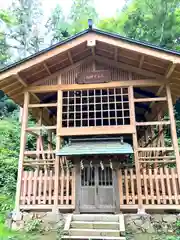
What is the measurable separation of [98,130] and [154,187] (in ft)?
8.72

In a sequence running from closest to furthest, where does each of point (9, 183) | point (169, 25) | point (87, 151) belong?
point (87, 151) < point (9, 183) < point (169, 25)

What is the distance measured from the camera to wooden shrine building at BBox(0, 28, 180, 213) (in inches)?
298

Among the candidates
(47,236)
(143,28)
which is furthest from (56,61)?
(143,28)

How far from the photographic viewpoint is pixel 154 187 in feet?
25.5

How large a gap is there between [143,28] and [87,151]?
1696 cm

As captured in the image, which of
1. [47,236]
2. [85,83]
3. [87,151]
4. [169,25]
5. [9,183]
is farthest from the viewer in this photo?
[169,25]

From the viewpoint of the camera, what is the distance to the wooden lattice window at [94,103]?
8367mm

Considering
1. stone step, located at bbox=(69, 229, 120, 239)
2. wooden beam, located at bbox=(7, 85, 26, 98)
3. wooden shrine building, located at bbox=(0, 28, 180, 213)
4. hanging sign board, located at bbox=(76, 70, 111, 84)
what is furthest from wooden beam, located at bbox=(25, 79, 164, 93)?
stone step, located at bbox=(69, 229, 120, 239)

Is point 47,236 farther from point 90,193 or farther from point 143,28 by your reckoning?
point 143,28

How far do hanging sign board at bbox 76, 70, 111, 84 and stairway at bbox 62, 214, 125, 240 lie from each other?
4633mm

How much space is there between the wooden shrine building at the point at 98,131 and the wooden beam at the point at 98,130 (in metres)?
0.03

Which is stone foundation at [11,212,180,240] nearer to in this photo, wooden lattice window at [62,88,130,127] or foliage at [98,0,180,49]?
wooden lattice window at [62,88,130,127]

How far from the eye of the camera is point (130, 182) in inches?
306

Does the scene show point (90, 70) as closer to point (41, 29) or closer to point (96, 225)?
point (96, 225)
